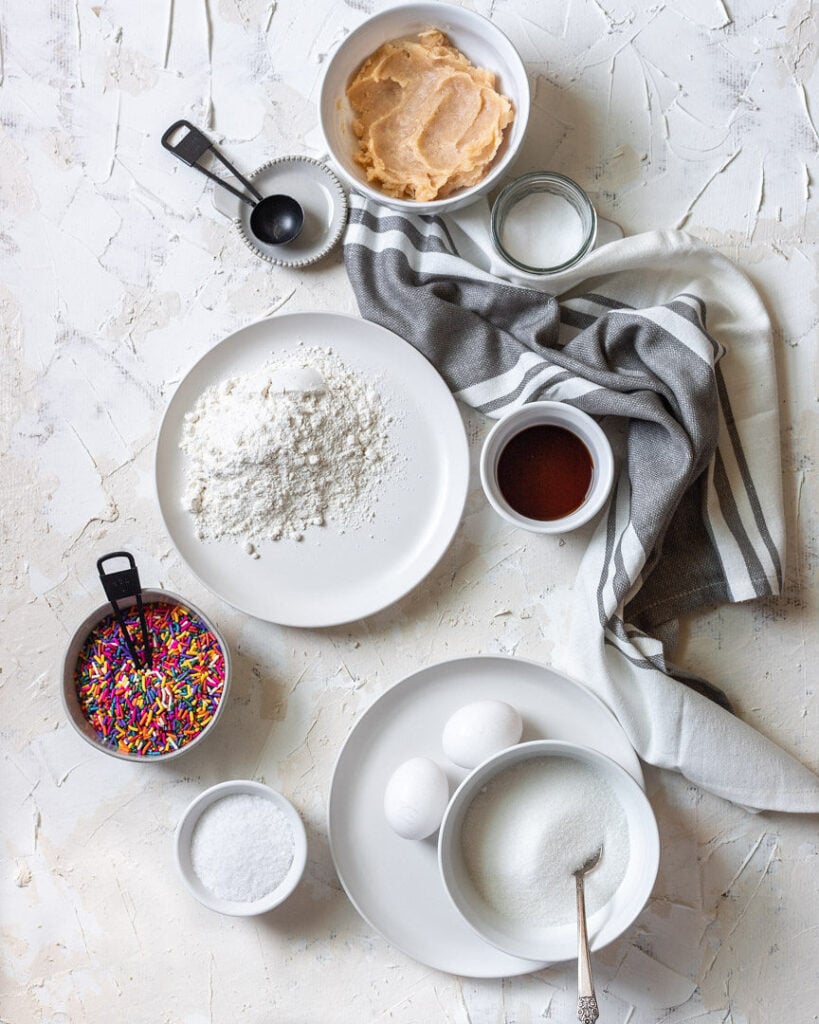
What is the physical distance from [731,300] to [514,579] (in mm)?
507

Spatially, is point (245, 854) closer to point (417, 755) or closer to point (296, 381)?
point (417, 755)

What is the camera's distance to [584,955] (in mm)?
1064

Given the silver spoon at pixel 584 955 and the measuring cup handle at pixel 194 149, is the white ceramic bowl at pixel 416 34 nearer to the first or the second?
the measuring cup handle at pixel 194 149

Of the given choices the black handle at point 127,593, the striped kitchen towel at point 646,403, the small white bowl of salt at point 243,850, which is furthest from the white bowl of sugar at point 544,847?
the black handle at point 127,593

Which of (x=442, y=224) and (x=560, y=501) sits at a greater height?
(x=442, y=224)

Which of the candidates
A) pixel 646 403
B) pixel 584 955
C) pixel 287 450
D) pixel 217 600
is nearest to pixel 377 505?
pixel 287 450

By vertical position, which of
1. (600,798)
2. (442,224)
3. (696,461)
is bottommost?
(600,798)

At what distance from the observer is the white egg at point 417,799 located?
3.74 feet

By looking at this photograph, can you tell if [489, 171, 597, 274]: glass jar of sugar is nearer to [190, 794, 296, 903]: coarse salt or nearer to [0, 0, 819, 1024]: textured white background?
[0, 0, 819, 1024]: textured white background

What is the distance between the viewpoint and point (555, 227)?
1247mm

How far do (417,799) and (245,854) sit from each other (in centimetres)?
26

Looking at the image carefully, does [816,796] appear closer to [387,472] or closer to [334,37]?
→ [387,472]

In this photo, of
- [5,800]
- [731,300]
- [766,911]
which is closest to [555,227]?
[731,300]

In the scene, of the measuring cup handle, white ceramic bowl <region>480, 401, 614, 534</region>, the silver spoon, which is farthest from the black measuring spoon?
the silver spoon
